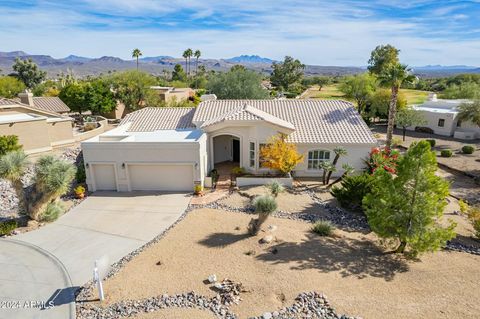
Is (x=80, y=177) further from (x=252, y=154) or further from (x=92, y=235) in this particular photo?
(x=252, y=154)

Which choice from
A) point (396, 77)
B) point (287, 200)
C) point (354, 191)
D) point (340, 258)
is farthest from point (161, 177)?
point (396, 77)

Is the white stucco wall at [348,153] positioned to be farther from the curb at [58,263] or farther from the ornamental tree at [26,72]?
the ornamental tree at [26,72]

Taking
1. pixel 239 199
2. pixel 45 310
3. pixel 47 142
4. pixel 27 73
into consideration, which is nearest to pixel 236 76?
pixel 47 142

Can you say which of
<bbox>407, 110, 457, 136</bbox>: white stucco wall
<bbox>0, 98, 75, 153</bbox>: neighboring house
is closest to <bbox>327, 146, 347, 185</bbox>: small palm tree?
<bbox>0, 98, 75, 153</bbox>: neighboring house

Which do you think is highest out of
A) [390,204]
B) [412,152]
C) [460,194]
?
[412,152]

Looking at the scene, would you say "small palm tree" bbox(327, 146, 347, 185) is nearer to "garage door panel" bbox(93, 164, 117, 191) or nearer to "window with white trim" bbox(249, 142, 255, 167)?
"window with white trim" bbox(249, 142, 255, 167)

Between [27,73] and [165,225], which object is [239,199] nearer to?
[165,225]

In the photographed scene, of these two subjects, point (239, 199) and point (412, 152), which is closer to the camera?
point (412, 152)
